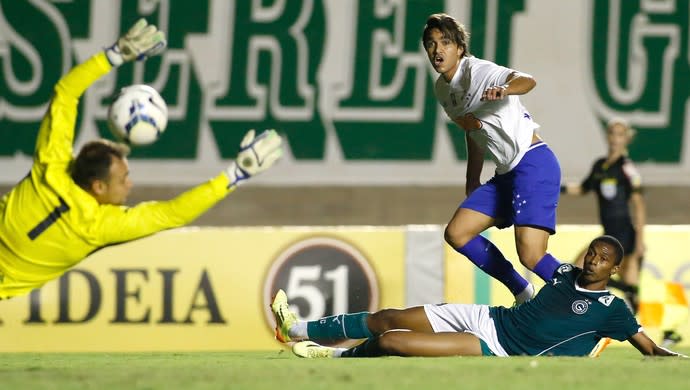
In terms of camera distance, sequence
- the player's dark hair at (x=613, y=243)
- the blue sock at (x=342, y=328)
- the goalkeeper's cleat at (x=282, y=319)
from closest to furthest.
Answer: the player's dark hair at (x=613, y=243), the blue sock at (x=342, y=328), the goalkeeper's cleat at (x=282, y=319)

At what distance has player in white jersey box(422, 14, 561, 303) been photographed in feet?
24.8

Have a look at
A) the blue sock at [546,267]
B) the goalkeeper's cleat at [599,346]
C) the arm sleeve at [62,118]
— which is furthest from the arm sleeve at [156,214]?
the goalkeeper's cleat at [599,346]

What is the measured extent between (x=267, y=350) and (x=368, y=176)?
4657mm

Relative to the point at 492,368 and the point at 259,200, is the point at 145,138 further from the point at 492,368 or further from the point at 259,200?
the point at 259,200

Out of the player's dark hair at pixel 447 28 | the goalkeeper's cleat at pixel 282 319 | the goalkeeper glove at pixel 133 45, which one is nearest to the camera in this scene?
the goalkeeper glove at pixel 133 45

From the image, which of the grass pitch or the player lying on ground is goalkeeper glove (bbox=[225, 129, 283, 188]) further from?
the player lying on ground

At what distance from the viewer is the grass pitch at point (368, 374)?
5902 mm

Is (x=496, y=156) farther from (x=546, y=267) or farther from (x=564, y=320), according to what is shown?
(x=564, y=320)

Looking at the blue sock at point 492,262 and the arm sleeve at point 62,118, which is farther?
the blue sock at point 492,262

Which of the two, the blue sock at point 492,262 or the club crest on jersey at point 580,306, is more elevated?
the blue sock at point 492,262

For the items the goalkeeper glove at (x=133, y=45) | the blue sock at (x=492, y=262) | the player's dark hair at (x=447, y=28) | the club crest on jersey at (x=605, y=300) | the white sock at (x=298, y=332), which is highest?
the player's dark hair at (x=447, y=28)

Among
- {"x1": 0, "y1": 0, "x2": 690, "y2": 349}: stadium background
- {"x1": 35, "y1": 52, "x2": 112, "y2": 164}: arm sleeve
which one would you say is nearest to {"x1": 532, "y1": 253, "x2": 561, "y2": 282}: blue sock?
{"x1": 35, "y1": 52, "x2": 112, "y2": 164}: arm sleeve

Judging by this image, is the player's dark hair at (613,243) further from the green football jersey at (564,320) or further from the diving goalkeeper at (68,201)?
the diving goalkeeper at (68,201)

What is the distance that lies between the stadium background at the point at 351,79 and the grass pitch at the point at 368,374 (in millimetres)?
7066
